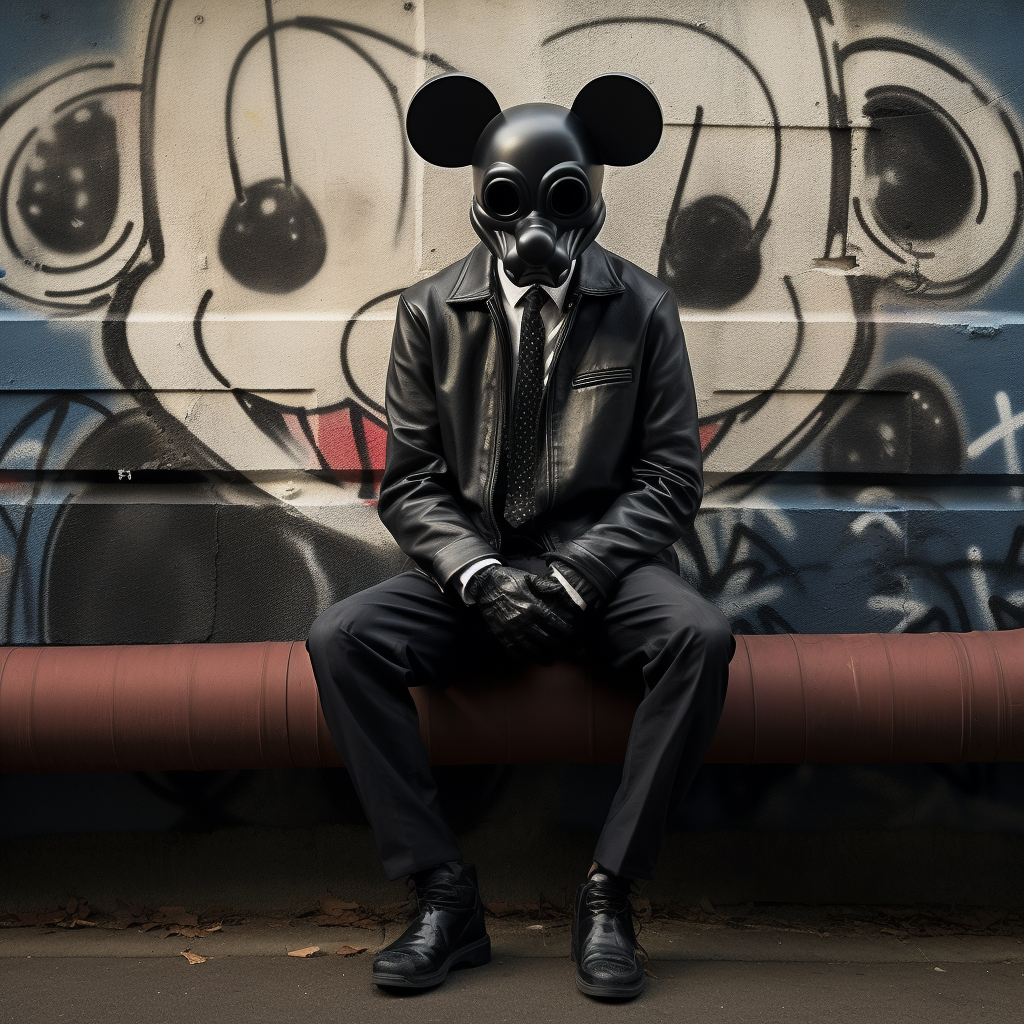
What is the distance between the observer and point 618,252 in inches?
119

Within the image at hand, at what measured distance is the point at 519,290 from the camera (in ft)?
8.38

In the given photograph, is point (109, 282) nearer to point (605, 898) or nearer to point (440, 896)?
point (440, 896)

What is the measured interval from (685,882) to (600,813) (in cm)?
28

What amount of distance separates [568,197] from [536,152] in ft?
0.38

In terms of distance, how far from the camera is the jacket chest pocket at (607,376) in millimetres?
2504

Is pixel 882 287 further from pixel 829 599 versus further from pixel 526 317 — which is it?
pixel 526 317

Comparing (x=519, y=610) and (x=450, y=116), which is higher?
(x=450, y=116)

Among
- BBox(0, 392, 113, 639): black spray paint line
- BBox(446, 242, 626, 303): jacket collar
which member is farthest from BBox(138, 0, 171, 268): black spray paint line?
BBox(446, 242, 626, 303): jacket collar

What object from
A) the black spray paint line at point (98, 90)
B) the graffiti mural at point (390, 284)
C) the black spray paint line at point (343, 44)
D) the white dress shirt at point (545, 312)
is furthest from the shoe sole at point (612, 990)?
the black spray paint line at point (98, 90)

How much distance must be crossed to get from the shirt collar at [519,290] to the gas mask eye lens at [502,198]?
144 mm

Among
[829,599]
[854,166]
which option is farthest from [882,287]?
[829,599]

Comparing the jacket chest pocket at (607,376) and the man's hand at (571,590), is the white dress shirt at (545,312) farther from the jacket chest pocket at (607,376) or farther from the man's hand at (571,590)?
the man's hand at (571,590)

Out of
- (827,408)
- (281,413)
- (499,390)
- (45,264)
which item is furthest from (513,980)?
(45,264)

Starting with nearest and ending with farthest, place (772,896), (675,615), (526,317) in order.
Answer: (675,615) → (526,317) → (772,896)
